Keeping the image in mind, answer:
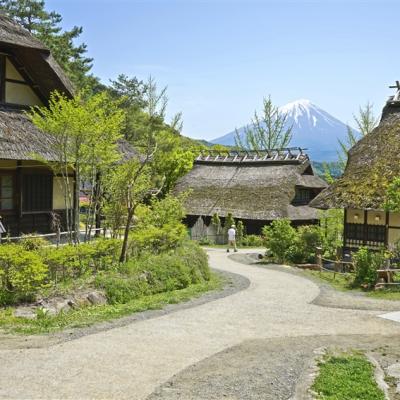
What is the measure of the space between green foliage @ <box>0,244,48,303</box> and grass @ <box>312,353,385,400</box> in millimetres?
6168

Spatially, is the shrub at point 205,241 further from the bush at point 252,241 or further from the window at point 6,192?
the window at point 6,192

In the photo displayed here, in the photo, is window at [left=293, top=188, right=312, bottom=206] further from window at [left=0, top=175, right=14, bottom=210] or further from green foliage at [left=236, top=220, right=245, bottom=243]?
window at [left=0, top=175, right=14, bottom=210]

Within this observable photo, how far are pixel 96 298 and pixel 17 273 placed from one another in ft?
6.57

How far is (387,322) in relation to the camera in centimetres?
1181

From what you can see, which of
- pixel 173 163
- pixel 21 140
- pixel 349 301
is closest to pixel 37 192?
pixel 21 140

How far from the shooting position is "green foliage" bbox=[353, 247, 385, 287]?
56.0 ft

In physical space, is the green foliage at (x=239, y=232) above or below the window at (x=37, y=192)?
below

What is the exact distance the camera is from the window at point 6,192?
19.2 metres

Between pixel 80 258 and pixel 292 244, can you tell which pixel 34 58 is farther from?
pixel 292 244

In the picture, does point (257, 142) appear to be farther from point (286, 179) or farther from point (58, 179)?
point (58, 179)

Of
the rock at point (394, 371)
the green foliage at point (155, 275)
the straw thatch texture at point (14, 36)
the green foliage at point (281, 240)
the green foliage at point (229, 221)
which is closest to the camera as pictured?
the rock at point (394, 371)

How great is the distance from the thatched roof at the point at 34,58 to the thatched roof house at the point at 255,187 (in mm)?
18226

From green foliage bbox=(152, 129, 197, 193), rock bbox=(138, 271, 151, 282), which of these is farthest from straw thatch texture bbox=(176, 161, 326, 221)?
rock bbox=(138, 271, 151, 282)

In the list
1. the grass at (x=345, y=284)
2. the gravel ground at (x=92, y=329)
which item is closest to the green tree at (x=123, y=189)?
the gravel ground at (x=92, y=329)
